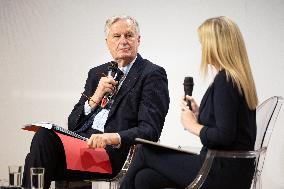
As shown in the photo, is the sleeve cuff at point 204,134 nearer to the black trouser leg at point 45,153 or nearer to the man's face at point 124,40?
the black trouser leg at point 45,153

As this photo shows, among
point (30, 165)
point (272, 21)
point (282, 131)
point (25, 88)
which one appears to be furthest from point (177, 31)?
point (30, 165)

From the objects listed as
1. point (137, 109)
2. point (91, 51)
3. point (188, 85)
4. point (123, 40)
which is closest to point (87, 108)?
point (137, 109)

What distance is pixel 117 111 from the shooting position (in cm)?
254

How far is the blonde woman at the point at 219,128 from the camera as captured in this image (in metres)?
1.81

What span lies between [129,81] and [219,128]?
0.89 metres

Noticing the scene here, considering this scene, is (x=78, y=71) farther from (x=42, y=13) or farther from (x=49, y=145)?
(x=49, y=145)

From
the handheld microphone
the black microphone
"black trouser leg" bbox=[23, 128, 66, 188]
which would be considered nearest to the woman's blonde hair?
the black microphone

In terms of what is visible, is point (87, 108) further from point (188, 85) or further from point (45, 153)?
point (188, 85)

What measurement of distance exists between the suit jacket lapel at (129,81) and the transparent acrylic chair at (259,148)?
69 centimetres

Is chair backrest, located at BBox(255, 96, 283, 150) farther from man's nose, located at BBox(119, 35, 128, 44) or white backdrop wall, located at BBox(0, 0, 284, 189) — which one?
white backdrop wall, located at BBox(0, 0, 284, 189)

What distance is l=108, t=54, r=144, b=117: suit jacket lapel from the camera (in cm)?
255

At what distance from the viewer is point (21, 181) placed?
210 cm

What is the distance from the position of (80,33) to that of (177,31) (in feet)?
2.67

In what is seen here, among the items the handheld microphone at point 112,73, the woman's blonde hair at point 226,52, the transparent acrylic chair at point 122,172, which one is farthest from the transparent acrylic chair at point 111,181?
the woman's blonde hair at point 226,52
